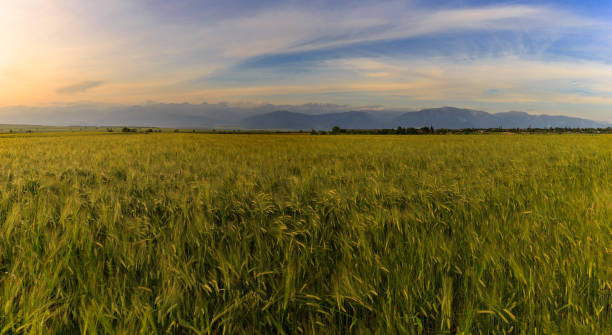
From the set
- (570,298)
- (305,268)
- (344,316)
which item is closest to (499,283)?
(570,298)

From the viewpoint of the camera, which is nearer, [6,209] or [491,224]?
[491,224]

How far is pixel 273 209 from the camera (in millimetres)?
2865

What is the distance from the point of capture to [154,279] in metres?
1.46

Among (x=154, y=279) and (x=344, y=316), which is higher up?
(x=154, y=279)

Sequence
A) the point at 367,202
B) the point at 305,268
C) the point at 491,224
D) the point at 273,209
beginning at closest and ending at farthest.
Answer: the point at 305,268
the point at 491,224
the point at 273,209
the point at 367,202

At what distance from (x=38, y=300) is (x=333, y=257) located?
1.62 m

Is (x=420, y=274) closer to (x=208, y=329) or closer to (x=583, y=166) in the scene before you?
(x=208, y=329)

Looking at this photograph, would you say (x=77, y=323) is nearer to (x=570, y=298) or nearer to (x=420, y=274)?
(x=420, y=274)

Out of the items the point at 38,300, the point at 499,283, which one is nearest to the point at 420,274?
the point at 499,283

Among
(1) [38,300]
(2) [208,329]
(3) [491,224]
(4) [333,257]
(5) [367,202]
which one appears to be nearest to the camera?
(2) [208,329]

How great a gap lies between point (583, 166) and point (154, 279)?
928 centimetres

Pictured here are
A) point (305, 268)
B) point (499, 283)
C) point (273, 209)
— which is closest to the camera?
point (499, 283)

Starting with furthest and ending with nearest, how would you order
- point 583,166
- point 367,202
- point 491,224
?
1. point 583,166
2. point 367,202
3. point 491,224

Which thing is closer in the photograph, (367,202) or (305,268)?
(305,268)
